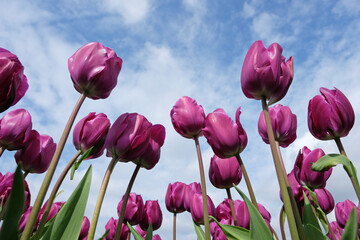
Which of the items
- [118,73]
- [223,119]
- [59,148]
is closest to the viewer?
[59,148]

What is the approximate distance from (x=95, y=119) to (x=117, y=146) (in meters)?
0.21

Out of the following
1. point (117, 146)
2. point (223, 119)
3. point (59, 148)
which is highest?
point (223, 119)

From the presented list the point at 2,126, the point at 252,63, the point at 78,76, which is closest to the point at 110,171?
the point at 78,76

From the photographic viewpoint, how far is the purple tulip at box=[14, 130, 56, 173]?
169 cm

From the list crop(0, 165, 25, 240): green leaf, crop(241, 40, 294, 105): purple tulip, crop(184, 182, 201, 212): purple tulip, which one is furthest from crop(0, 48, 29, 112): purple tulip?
crop(184, 182, 201, 212): purple tulip

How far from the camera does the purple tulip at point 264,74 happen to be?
1.32 meters

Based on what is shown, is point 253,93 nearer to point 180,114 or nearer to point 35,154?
point 180,114

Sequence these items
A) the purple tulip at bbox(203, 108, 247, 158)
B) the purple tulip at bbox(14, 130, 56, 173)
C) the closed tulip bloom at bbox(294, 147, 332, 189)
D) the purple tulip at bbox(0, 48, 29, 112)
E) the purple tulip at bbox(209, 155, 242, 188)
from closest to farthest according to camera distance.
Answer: the purple tulip at bbox(0, 48, 29, 112)
the purple tulip at bbox(203, 108, 247, 158)
the purple tulip at bbox(14, 130, 56, 173)
the closed tulip bloom at bbox(294, 147, 332, 189)
the purple tulip at bbox(209, 155, 242, 188)

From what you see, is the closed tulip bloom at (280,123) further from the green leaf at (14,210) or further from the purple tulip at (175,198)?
the green leaf at (14,210)

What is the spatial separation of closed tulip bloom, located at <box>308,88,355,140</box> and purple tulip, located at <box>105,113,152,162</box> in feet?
2.55

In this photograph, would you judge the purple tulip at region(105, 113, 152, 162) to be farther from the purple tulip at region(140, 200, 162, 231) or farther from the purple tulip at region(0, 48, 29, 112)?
the purple tulip at region(140, 200, 162, 231)

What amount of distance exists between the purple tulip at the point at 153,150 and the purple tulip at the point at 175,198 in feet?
3.59

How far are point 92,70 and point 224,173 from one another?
1039mm

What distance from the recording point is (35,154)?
5.60ft
